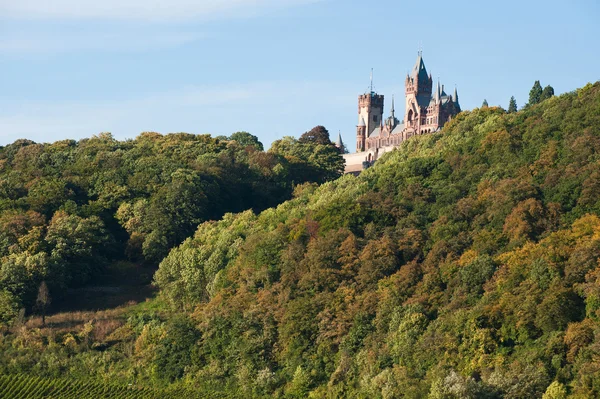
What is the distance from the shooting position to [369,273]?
78.1 metres

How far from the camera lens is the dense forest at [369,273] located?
67188mm

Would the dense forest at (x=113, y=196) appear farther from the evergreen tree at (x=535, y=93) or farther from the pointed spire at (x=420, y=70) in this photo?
the pointed spire at (x=420, y=70)

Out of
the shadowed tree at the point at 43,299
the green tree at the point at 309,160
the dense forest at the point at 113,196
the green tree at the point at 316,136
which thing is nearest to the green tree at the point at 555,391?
the shadowed tree at the point at 43,299

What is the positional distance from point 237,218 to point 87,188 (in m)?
15.8

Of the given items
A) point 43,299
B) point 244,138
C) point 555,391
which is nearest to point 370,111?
point 244,138

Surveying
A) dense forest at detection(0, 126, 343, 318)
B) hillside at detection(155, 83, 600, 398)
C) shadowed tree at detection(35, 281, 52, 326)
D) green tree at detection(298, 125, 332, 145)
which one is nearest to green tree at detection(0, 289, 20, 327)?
dense forest at detection(0, 126, 343, 318)

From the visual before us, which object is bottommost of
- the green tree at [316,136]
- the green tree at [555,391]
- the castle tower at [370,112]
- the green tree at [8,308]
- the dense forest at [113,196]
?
the green tree at [555,391]

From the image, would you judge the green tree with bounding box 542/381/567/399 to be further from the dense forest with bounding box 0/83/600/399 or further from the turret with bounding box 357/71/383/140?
the turret with bounding box 357/71/383/140

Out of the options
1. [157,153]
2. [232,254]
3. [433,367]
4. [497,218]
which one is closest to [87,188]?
[157,153]

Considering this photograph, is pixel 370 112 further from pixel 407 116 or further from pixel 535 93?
pixel 535 93

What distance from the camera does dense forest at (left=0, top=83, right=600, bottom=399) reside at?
67.2 m

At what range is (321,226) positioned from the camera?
85000 mm

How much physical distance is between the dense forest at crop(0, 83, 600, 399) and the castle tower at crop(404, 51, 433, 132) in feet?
226

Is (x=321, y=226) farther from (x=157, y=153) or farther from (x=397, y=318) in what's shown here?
(x=157, y=153)
